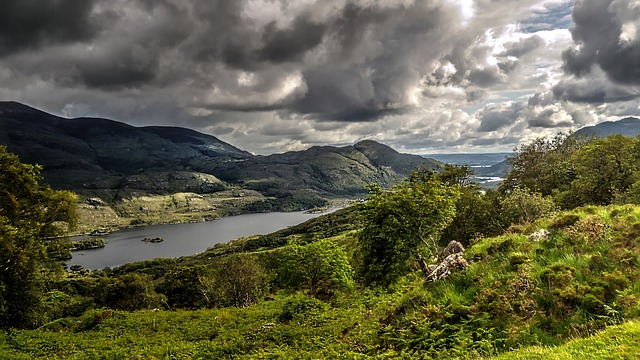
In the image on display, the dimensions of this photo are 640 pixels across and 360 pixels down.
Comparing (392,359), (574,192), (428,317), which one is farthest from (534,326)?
(574,192)

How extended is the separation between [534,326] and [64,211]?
138 feet

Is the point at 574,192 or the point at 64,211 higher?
the point at 64,211

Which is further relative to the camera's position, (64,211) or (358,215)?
(64,211)

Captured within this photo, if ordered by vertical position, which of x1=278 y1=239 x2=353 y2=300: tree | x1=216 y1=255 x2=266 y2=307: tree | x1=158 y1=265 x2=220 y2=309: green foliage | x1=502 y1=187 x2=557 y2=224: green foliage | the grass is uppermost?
the grass

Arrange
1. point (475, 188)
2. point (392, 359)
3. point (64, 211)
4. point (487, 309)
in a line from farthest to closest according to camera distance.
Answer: point (475, 188) < point (64, 211) < point (487, 309) < point (392, 359)

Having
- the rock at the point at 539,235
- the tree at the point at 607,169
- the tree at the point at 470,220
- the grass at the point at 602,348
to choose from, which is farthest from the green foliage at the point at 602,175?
the grass at the point at 602,348

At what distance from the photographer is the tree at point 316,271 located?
4581cm

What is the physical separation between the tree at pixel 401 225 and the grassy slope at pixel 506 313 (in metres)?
5.14

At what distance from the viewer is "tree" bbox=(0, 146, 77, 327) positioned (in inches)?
1204

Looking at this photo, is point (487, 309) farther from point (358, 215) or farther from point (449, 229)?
point (449, 229)

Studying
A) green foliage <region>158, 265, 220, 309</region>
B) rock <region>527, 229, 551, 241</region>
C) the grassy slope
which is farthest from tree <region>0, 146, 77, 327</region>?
green foliage <region>158, 265, 220, 309</region>

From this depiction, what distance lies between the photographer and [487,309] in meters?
12.6

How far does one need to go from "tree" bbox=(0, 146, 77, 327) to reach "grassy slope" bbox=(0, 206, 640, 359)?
32.6 ft

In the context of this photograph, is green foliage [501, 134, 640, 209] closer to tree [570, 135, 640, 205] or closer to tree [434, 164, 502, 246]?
tree [570, 135, 640, 205]
